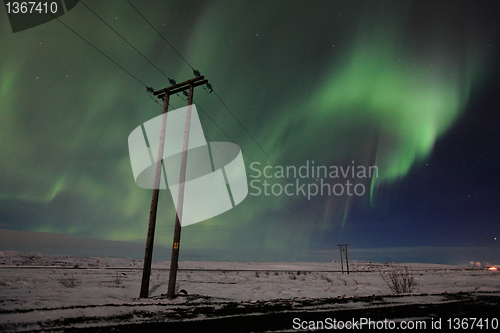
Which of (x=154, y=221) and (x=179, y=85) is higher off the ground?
(x=179, y=85)

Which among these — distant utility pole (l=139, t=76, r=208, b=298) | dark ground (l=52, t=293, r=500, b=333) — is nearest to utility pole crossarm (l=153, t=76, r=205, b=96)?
distant utility pole (l=139, t=76, r=208, b=298)

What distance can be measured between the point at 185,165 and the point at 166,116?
3.09 m

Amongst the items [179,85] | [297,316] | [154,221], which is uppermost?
[179,85]

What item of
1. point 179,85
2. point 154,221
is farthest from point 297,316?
point 179,85

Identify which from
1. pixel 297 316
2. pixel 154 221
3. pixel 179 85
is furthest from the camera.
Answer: pixel 179 85

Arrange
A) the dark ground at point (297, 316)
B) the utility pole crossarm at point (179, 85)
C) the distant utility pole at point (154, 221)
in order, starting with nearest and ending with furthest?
the dark ground at point (297, 316) < the distant utility pole at point (154, 221) < the utility pole crossarm at point (179, 85)

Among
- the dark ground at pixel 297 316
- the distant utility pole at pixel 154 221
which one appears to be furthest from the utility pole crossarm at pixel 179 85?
the dark ground at pixel 297 316

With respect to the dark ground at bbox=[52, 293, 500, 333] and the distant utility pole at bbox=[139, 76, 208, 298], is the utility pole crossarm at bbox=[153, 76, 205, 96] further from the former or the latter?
the dark ground at bbox=[52, 293, 500, 333]

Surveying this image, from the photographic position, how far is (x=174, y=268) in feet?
36.9

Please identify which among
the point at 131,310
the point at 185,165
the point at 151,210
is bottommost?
the point at 131,310

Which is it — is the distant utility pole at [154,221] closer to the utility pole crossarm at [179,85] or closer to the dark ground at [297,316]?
the utility pole crossarm at [179,85]

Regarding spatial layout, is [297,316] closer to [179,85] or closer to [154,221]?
[154,221]

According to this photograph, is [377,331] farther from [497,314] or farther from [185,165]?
[185,165]

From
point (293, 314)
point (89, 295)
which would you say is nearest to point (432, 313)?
point (293, 314)
